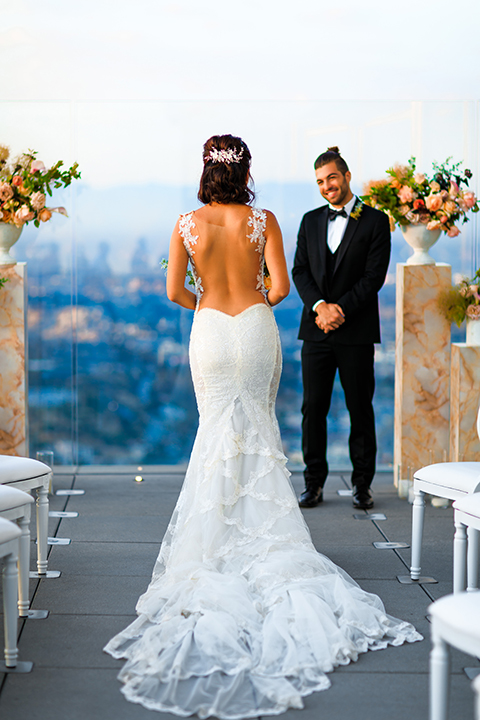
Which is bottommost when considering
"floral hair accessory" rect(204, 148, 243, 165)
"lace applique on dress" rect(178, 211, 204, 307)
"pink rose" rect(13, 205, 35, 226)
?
"lace applique on dress" rect(178, 211, 204, 307)

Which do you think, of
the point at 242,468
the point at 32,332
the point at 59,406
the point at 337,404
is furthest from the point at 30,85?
the point at 242,468

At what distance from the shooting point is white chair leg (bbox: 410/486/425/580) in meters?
3.57

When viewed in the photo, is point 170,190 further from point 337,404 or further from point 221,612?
point 221,612

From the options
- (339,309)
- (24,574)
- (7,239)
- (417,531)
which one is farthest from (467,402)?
(7,239)

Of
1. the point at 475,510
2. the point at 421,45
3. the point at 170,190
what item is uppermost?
the point at 421,45

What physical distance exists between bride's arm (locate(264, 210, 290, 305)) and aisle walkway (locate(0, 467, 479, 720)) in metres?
1.36

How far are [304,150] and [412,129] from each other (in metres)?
0.77

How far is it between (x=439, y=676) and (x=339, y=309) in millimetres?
2817

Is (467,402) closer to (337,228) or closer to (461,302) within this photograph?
(461,302)

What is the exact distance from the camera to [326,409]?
4941mm

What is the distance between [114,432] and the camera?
5.92 metres

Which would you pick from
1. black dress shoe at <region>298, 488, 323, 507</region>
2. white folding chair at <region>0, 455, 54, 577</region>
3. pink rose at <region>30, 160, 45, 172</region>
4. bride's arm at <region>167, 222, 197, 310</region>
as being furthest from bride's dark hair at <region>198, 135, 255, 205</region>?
black dress shoe at <region>298, 488, 323, 507</region>

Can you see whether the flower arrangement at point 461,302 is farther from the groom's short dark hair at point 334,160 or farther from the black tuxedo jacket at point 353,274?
the groom's short dark hair at point 334,160

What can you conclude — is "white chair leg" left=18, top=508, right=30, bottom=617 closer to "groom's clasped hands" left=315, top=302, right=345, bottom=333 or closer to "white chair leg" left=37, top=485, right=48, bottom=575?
Result: "white chair leg" left=37, top=485, right=48, bottom=575
